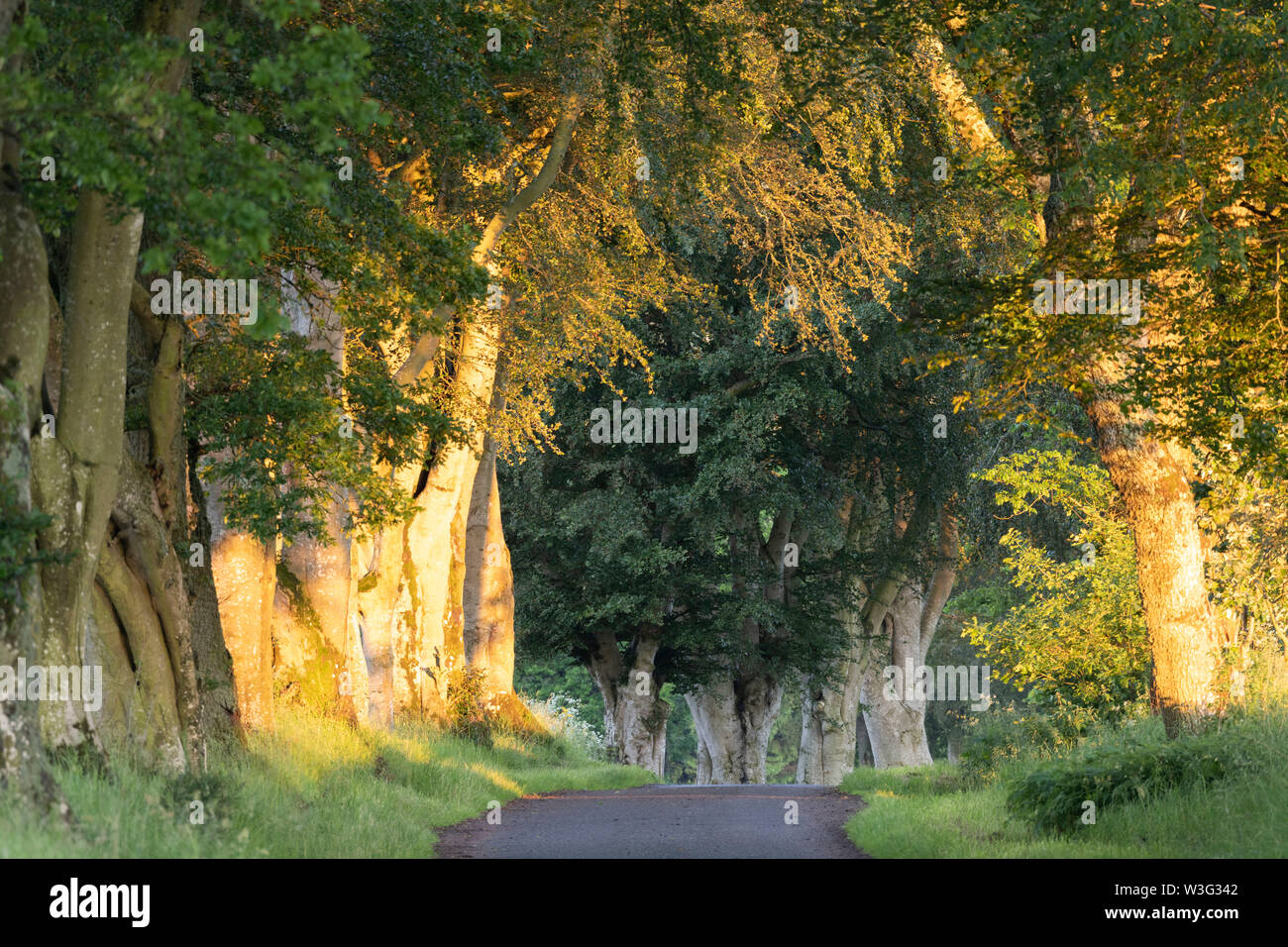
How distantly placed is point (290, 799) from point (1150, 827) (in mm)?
7009

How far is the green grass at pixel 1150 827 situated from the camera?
1121cm

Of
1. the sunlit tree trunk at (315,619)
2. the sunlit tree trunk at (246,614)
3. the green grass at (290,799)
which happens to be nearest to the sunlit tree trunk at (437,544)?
the green grass at (290,799)

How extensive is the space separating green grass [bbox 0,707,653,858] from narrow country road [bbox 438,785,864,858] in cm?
51

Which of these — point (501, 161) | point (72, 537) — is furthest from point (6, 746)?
point (501, 161)

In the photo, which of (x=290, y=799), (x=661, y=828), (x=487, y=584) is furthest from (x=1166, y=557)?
(x=487, y=584)

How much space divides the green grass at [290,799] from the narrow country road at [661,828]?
51 cm

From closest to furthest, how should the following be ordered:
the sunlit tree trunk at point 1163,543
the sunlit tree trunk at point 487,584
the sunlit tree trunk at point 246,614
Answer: the sunlit tree trunk at point 1163,543
the sunlit tree trunk at point 246,614
the sunlit tree trunk at point 487,584

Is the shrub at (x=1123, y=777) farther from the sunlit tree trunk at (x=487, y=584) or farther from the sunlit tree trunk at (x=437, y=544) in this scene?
the sunlit tree trunk at (x=487, y=584)

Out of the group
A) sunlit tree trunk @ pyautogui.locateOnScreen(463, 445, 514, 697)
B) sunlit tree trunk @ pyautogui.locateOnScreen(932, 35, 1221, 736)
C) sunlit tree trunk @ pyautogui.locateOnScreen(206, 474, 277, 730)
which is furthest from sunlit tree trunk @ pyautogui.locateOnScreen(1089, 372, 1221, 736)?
sunlit tree trunk @ pyautogui.locateOnScreen(463, 445, 514, 697)

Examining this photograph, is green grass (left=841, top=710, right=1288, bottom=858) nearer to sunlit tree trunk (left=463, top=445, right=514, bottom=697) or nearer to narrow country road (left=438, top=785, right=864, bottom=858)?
narrow country road (left=438, top=785, right=864, bottom=858)

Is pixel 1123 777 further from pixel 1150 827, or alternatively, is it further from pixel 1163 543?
pixel 1163 543

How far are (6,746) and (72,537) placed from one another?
218 cm

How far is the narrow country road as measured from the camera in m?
13.5
